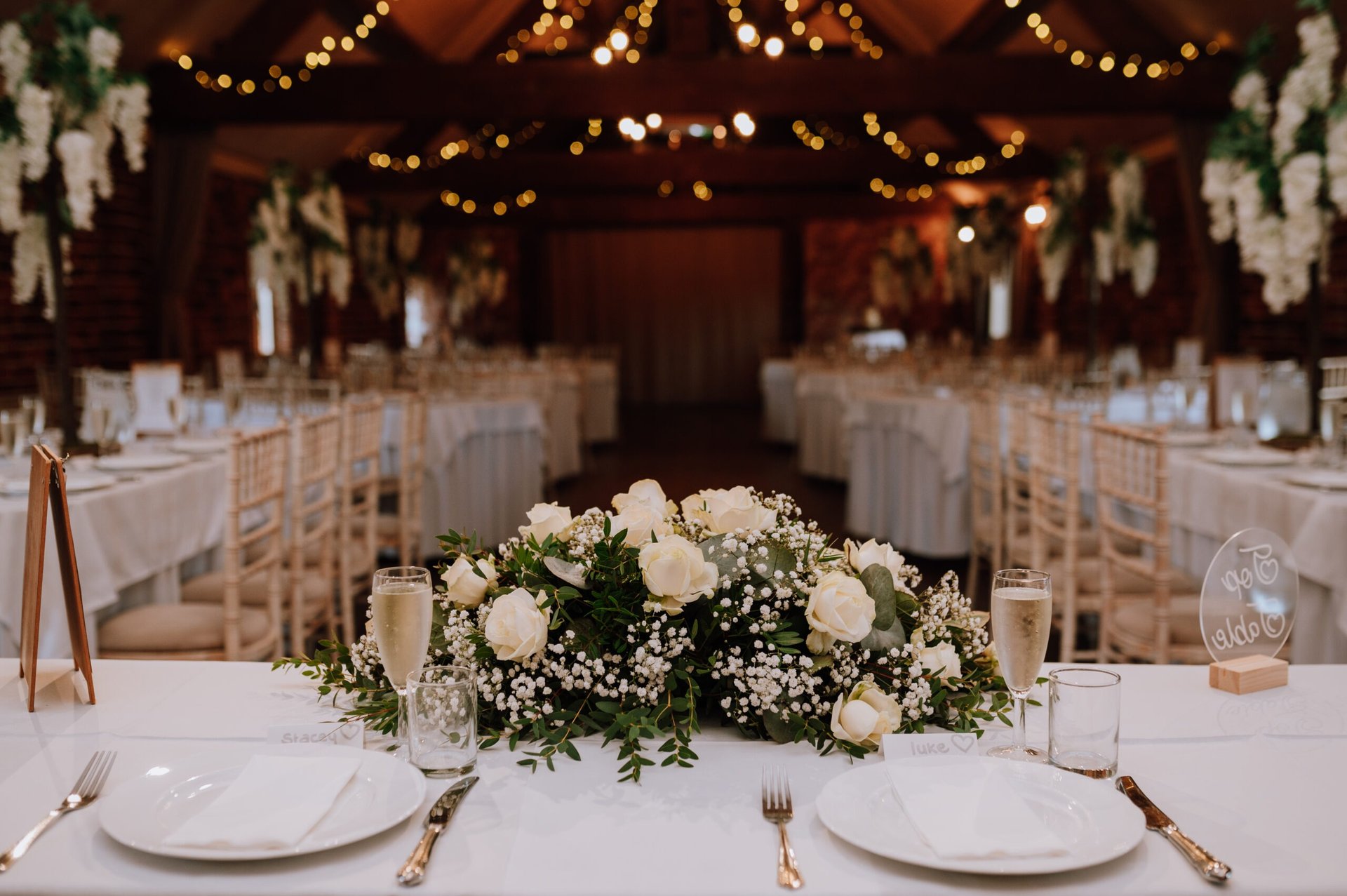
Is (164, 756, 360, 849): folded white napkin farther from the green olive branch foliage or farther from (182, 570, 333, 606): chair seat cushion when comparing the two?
(182, 570, 333, 606): chair seat cushion

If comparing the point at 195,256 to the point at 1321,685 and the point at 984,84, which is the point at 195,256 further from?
the point at 1321,685

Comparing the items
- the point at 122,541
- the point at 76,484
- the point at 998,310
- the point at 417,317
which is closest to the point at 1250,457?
the point at 122,541

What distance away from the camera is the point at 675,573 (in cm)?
113

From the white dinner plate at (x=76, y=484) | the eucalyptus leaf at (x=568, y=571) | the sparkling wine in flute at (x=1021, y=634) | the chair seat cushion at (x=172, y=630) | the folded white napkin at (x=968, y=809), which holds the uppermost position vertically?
the eucalyptus leaf at (x=568, y=571)

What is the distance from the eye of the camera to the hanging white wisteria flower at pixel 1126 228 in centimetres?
737

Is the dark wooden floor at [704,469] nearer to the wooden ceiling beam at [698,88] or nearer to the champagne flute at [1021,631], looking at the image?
the wooden ceiling beam at [698,88]

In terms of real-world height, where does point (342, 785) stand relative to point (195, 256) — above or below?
below

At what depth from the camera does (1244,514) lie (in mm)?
3229

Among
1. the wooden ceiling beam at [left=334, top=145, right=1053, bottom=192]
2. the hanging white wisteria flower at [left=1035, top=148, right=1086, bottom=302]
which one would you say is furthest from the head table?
the wooden ceiling beam at [left=334, top=145, right=1053, bottom=192]

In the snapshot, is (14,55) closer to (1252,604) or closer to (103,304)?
(1252,604)

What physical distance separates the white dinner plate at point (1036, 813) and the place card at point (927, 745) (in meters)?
0.05

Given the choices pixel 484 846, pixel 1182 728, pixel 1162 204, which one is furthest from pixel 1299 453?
pixel 1162 204

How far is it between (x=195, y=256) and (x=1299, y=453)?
Answer: 28.0 feet

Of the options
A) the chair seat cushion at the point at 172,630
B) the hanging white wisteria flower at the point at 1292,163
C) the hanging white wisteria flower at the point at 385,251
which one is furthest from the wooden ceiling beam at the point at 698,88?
the chair seat cushion at the point at 172,630
